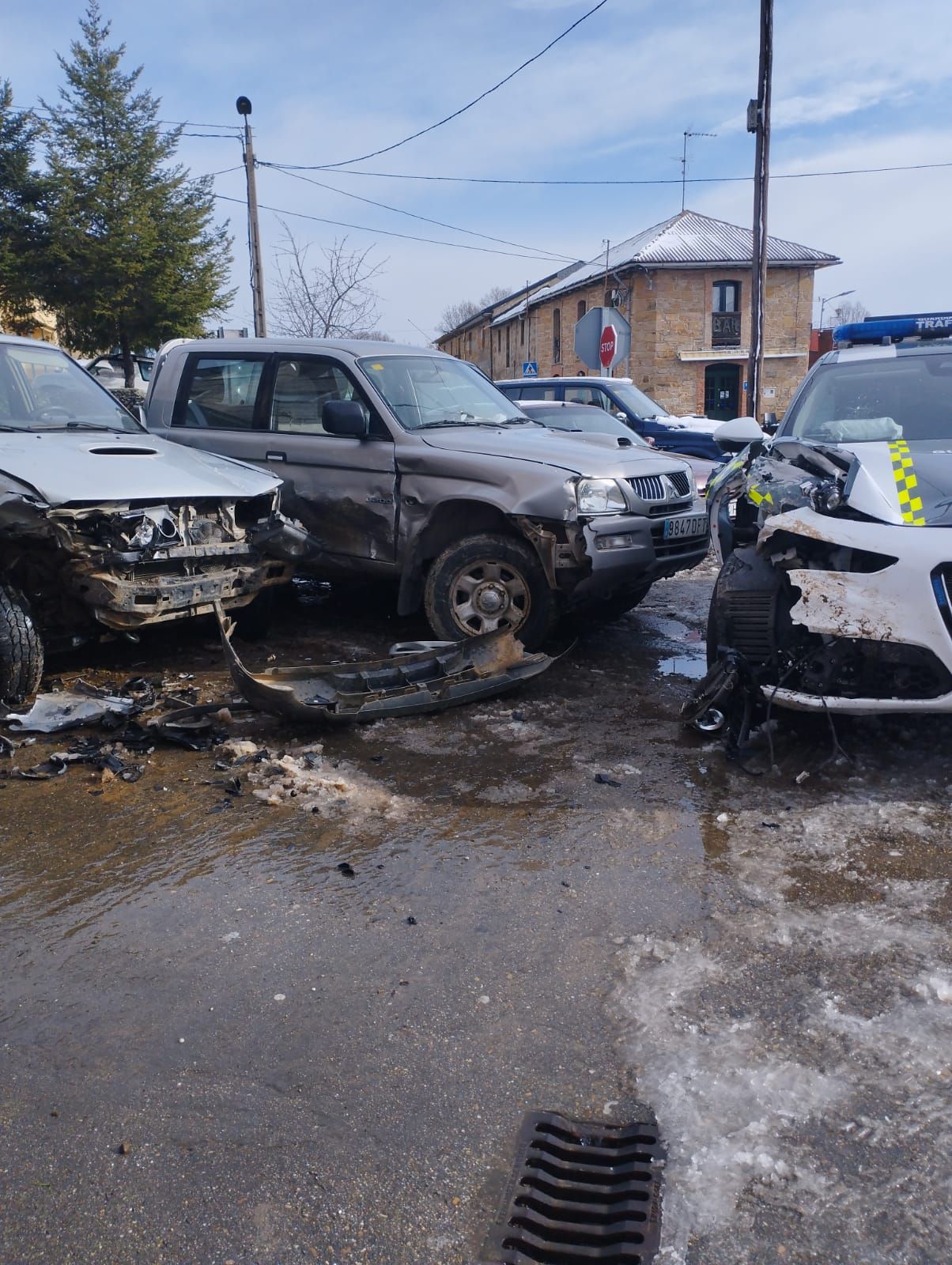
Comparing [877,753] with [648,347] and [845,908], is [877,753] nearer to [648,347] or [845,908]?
[845,908]

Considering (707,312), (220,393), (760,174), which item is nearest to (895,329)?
(220,393)

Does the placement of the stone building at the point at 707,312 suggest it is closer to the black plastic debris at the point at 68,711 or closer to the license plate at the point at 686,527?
the license plate at the point at 686,527

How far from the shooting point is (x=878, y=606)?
3.82 metres

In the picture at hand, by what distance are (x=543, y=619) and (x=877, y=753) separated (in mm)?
2070

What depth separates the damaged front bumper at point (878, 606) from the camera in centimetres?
374

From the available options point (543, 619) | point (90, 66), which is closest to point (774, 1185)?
point (543, 619)

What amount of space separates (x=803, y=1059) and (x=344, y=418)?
15.5 ft

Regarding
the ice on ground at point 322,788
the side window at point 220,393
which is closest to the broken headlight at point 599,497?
the ice on ground at point 322,788

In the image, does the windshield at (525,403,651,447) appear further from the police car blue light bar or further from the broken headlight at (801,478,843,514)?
the broken headlight at (801,478,843,514)

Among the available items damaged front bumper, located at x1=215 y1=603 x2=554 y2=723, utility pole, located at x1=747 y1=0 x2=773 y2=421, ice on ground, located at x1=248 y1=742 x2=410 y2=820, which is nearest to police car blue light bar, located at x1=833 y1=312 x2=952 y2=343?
damaged front bumper, located at x1=215 y1=603 x2=554 y2=723

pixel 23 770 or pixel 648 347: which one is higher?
pixel 648 347

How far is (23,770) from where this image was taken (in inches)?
174

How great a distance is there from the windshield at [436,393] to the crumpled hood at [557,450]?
17 centimetres

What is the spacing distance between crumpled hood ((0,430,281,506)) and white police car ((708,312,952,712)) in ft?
9.40
